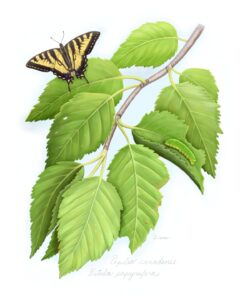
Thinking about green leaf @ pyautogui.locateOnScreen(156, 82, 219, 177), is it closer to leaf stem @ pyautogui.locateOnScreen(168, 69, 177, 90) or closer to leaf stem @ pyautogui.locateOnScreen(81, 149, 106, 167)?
leaf stem @ pyautogui.locateOnScreen(168, 69, 177, 90)

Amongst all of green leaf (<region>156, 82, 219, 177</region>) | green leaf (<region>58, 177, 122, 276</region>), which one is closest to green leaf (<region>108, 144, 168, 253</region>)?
green leaf (<region>58, 177, 122, 276</region>)

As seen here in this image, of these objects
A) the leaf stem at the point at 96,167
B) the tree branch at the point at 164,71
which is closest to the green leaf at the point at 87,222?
the leaf stem at the point at 96,167

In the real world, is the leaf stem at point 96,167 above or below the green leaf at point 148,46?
below

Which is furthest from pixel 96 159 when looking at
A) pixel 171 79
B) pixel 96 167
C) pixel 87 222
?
pixel 171 79

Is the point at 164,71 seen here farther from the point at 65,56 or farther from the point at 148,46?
the point at 65,56

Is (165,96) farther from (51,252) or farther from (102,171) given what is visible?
(51,252)

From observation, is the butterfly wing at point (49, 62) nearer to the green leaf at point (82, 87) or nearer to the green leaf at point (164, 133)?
the green leaf at point (82, 87)
